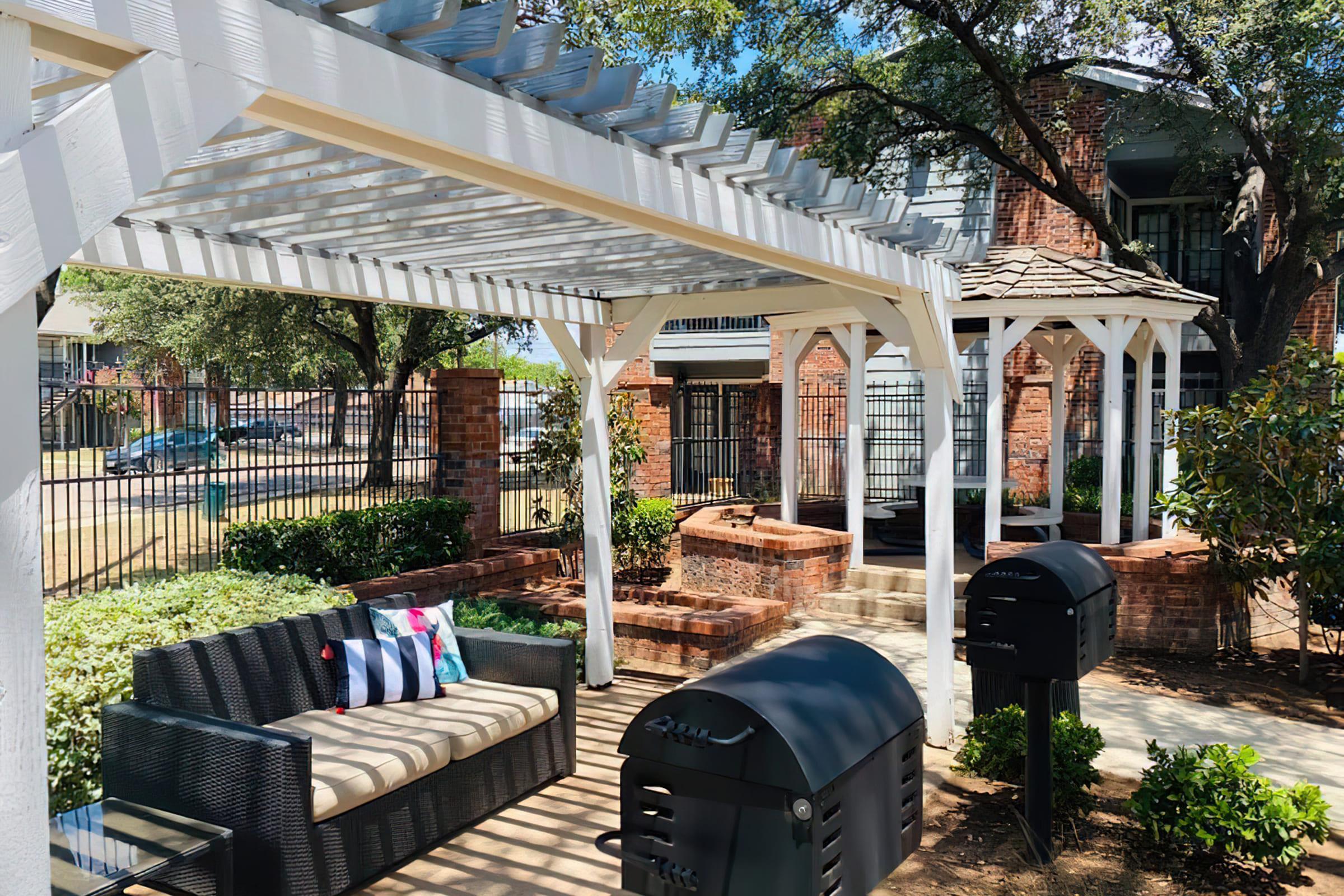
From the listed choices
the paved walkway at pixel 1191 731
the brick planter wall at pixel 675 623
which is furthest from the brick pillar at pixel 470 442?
the paved walkway at pixel 1191 731

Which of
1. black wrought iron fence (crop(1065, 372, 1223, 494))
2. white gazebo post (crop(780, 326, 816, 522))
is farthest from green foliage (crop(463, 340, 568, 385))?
white gazebo post (crop(780, 326, 816, 522))

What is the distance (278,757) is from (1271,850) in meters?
3.79

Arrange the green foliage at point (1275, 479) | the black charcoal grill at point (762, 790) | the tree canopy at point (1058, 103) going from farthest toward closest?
the tree canopy at point (1058, 103)
the green foliage at point (1275, 479)
the black charcoal grill at point (762, 790)

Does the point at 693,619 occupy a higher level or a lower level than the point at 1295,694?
higher

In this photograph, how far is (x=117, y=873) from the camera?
315cm

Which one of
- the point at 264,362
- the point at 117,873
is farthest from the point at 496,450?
the point at 264,362

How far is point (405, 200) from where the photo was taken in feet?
13.2

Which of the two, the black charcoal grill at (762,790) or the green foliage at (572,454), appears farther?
the green foliage at (572,454)

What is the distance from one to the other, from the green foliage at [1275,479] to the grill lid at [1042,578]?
407 centimetres

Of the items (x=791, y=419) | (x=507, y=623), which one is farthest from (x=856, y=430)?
(x=507, y=623)

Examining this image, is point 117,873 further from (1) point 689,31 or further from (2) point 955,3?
(2) point 955,3

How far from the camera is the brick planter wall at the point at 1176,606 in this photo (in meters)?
8.34

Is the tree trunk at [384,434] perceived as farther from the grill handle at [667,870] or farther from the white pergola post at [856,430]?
the grill handle at [667,870]

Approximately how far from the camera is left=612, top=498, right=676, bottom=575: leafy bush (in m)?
10.4
